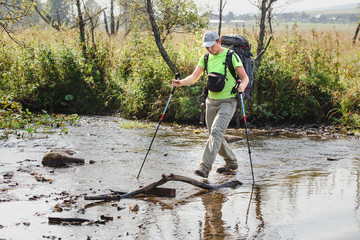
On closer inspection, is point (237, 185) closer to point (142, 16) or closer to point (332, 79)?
point (332, 79)

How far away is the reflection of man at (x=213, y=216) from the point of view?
5.36 meters

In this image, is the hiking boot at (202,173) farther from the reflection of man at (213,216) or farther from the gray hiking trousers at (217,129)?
the reflection of man at (213,216)

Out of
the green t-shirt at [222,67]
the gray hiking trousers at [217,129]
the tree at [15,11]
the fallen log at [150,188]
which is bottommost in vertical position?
the fallen log at [150,188]

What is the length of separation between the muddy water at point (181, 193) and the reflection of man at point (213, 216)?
0.04ft

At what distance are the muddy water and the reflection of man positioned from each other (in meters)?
0.01

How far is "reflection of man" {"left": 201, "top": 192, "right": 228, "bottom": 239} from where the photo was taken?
17.6ft

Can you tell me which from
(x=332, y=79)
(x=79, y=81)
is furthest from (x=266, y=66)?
(x=79, y=81)

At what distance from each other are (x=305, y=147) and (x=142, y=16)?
26.4 ft

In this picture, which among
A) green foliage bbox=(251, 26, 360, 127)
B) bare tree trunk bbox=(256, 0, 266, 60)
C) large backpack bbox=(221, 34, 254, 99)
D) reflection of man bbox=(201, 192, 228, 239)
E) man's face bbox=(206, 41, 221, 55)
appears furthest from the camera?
bare tree trunk bbox=(256, 0, 266, 60)

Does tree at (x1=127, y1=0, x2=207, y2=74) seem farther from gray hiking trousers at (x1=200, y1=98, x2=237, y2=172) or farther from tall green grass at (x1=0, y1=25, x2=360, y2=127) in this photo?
gray hiking trousers at (x1=200, y1=98, x2=237, y2=172)

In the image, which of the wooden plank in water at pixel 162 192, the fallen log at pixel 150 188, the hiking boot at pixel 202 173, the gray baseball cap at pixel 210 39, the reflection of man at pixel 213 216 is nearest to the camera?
the reflection of man at pixel 213 216

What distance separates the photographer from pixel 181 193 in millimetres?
7094

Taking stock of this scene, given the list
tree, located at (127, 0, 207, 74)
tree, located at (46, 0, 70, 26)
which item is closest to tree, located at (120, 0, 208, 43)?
tree, located at (127, 0, 207, 74)

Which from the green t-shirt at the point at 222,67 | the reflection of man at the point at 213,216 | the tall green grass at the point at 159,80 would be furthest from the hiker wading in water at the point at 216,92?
the tall green grass at the point at 159,80
